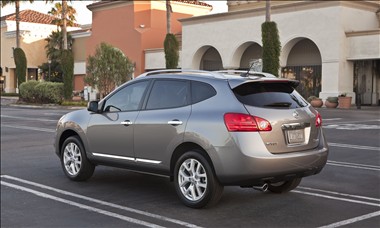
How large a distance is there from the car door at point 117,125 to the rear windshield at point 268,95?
1.61 meters

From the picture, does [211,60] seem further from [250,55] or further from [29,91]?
[29,91]

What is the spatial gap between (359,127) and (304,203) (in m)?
12.2

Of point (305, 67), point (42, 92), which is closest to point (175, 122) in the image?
point (305, 67)

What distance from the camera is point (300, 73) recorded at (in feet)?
120

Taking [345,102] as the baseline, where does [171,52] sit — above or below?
above

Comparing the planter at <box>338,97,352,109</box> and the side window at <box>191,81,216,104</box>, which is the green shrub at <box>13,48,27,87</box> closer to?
the planter at <box>338,97,352,109</box>

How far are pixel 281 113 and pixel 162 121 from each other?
5.16 feet

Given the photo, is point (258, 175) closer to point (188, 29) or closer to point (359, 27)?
point (359, 27)

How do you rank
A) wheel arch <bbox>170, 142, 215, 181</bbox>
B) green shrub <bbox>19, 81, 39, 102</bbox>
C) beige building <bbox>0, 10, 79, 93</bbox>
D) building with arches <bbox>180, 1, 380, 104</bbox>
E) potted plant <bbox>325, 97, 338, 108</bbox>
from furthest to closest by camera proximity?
beige building <bbox>0, 10, 79, 93</bbox>, green shrub <bbox>19, 81, 39, 102</bbox>, building with arches <bbox>180, 1, 380, 104</bbox>, potted plant <bbox>325, 97, 338, 108</bbox>, wheel arch <bbox>170, 142, 215, 181</bbox>

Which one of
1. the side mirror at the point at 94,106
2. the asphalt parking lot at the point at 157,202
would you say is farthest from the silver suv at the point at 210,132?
the asphalt parking lot at the point at 157,202

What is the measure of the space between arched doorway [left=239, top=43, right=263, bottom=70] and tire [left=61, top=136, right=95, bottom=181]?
3241 cm

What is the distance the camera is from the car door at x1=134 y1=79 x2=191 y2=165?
6.41 m

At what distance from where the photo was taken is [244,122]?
19.3ft

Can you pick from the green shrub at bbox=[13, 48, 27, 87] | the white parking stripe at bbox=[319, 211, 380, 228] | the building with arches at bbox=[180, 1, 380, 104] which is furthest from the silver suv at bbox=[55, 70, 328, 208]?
the green shrub at bbox=[13, 48, 27, 87]
